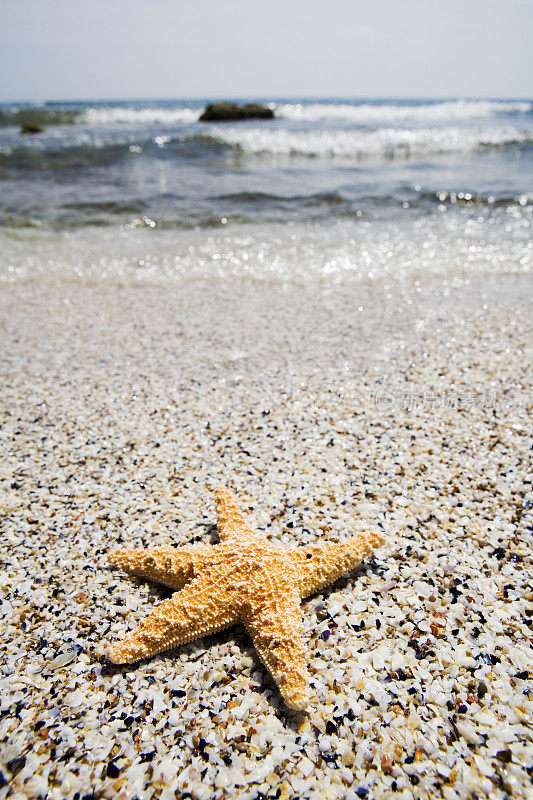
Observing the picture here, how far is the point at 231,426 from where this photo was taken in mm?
3686

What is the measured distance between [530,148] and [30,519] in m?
22.7

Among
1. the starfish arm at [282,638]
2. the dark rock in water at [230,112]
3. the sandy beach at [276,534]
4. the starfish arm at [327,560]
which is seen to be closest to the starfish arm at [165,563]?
the sandy beach at [276,534]

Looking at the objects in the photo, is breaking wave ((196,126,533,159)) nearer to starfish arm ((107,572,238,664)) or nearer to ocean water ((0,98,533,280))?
ocean water ((0,98,533,280))

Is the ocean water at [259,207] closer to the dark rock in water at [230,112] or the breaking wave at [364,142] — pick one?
the breaking wave at [364,142]

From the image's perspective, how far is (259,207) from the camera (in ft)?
33.8

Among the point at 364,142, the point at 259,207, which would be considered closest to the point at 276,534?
the point at 259,207

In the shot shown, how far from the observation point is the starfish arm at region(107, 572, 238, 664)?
203 cm

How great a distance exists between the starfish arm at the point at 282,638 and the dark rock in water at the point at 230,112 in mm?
31418

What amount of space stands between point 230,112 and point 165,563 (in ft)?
104

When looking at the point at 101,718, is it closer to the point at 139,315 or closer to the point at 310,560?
the point at 310,560

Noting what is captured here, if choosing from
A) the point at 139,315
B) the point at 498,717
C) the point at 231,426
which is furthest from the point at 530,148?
the point at 498,717

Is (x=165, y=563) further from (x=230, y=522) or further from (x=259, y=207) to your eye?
(x=259, y=207)

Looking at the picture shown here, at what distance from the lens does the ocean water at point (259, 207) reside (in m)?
7.45

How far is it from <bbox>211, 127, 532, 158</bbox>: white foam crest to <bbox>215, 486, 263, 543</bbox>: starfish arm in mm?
16825
